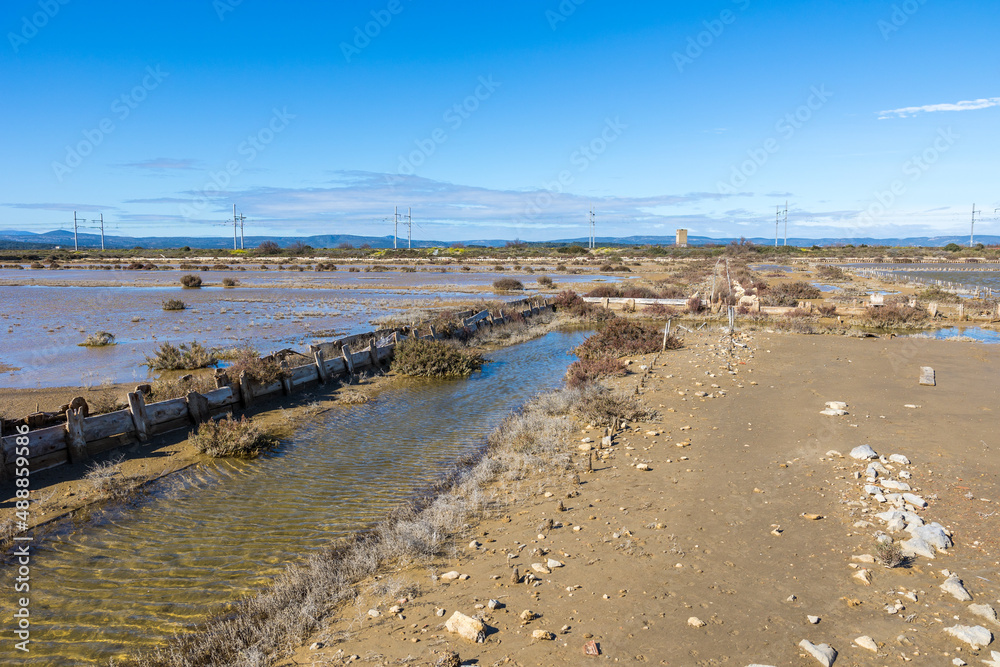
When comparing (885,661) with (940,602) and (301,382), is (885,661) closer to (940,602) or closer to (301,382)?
(940,602)

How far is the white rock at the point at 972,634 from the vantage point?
436 cm

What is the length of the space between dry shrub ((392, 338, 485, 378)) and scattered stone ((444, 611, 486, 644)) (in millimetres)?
12262

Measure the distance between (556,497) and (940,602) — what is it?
422cm

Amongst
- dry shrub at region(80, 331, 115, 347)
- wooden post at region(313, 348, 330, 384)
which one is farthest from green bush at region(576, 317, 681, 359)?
dry shrub at region(80, 331, 115, 347)

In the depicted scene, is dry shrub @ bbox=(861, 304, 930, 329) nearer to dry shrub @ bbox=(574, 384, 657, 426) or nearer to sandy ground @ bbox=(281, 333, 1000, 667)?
sandy ground @ bbox=(281, 333, 1000, 667)

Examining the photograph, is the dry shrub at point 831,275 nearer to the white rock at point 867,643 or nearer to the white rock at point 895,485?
the white rock at point 895,485

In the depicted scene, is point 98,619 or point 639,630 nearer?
point 639,630

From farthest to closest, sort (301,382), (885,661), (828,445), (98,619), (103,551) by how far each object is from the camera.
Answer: (301,382) → (828,445) → (103,551) → (98,619) → (885,661)

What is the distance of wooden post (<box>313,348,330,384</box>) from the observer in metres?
15.2

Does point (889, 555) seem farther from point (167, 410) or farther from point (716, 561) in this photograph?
point (167, 410)

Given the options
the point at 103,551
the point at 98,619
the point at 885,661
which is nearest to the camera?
the point at 885,661

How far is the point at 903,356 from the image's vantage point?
17.3 meters

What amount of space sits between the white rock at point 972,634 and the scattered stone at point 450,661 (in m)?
3.93

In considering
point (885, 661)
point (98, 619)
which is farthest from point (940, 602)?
point (98, 619)
